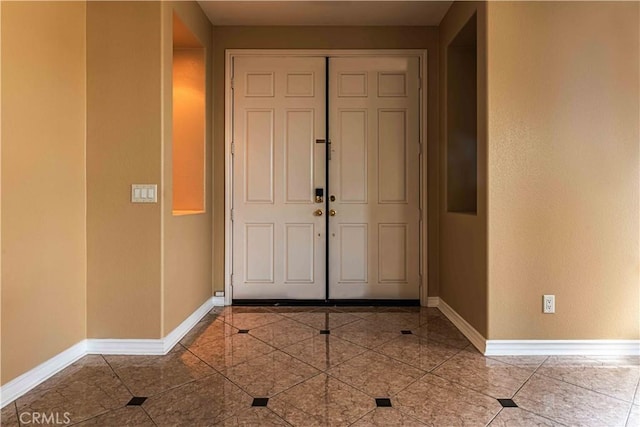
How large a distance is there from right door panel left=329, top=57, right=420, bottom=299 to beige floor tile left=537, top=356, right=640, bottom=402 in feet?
→ 4.59

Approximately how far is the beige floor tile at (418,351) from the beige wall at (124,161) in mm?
1597

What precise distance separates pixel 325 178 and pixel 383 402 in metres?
2.15

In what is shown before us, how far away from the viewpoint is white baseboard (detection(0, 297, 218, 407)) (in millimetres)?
1839

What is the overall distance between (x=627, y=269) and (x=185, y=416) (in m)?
2.83

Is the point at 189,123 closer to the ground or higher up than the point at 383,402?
higher up

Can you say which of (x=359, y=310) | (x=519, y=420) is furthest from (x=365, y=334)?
(x=519, y=420)

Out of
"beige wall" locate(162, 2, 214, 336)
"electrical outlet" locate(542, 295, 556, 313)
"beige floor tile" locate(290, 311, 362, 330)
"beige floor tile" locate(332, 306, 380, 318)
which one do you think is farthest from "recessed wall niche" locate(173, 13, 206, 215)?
"electrical outlet" locate(542, 295, 556, 313)

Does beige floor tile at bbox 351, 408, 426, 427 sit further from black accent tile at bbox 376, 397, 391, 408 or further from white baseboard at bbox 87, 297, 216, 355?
white baseboard at bbox 87, 297, 216, 355

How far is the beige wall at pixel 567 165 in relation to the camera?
7.79 feet

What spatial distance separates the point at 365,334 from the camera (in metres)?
2.75

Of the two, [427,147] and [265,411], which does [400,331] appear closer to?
[265,411]

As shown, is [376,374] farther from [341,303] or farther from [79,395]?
[79,395]

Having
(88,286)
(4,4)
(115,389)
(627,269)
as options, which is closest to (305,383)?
(115,389)

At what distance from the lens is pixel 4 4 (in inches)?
69.8
